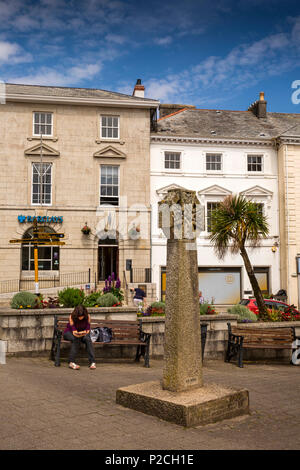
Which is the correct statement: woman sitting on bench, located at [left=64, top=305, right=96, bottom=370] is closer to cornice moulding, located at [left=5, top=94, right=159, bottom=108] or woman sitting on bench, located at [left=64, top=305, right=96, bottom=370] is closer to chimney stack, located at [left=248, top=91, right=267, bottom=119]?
cornice moulding, located at [left=5, top=94, right=159, bottom=108]

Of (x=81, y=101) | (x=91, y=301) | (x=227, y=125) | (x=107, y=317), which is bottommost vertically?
(x=107, y=317)

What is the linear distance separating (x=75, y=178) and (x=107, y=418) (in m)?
21.1

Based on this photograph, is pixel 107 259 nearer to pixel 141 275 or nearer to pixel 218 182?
pixel 141 275

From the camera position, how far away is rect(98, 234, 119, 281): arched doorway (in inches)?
1014

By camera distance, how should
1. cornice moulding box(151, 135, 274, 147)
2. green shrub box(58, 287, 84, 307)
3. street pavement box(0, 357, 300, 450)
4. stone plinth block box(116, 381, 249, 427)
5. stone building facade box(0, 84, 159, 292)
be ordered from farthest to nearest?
1. cornice moulding box(151, 135, 274, 147)
2. stone building facade box(0, 84, 159, 292)
3. green shrub box(58, 287, 84, 307)
4. stone plinth block box(116, 381, 249, 427)
5. street pavement box(0, 357, 300, 450)

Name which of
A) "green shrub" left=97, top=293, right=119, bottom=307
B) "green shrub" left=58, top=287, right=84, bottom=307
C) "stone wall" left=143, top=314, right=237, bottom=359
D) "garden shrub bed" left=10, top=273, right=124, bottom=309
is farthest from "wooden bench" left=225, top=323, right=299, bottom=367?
"green shrub" left=58, top=287, right=84, bottom=307

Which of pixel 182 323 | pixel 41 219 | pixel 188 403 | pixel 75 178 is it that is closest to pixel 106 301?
pixel 182 323

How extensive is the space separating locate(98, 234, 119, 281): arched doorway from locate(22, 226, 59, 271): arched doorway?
2516mm

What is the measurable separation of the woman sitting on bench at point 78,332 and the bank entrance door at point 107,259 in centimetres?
1626

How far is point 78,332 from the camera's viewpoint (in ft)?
30.6

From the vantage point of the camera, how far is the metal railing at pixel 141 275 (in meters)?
25.0

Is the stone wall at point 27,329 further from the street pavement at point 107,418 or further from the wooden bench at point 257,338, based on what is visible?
the wooden bench at point 257,338

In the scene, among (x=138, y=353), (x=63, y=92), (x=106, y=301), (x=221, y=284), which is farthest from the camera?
(x=63, y=92)

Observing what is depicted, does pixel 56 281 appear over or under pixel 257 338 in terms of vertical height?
over
